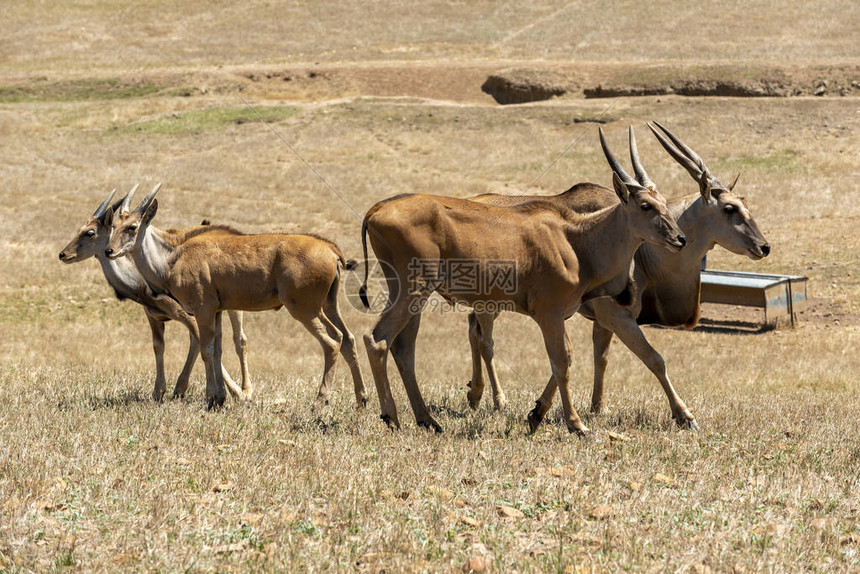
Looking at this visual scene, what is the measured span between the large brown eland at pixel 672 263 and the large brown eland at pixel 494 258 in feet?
Answer: 2.15

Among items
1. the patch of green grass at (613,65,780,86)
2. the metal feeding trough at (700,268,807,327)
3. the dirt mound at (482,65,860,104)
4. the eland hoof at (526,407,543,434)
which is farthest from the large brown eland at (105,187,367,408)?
the patch of green grass at (613,65,780,86)

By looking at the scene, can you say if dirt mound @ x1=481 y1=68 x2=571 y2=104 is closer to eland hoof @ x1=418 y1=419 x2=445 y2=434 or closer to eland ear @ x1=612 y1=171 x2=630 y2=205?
eland ear @ x1=612 y1=171 x2=630 y2=205

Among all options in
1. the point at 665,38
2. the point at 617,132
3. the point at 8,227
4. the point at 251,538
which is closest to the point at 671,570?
the point at 251,538

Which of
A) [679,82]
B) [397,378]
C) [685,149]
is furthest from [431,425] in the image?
[679,82]

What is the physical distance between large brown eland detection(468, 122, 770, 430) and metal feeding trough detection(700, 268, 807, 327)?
26.7 ft

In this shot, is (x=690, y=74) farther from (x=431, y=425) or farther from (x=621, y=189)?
(x=431, y=425)

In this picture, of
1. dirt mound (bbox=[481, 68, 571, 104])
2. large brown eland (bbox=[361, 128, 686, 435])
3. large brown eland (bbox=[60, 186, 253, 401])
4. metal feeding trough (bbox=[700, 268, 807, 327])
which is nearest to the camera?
large brown eland (bbox=[361, 128, 686, 435])

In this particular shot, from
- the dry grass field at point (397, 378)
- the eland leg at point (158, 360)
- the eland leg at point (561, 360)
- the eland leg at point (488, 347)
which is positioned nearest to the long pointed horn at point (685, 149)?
the dry grass field at point (397, 378)

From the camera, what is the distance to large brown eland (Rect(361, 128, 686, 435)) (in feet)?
28.7

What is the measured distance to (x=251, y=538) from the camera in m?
5.62

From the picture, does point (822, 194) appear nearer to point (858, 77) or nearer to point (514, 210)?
point (858, 77)

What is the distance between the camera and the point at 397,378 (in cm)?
1343

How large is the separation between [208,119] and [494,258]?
108 ft

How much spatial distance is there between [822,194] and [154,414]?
2389cm
